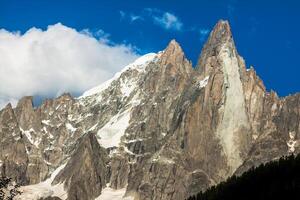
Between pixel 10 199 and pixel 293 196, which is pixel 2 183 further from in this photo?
pixel 293 196

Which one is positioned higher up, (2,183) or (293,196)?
(293,196)

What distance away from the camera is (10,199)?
11375 centimetres

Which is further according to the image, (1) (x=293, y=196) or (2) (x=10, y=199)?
(1) (x=293, y=196)

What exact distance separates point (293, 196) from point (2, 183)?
95878 mm

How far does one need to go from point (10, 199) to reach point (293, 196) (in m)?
95.6

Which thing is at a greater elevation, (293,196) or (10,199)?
(293,196)

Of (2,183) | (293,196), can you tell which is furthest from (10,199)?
(293,196)

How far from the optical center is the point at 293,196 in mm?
Result: 195625

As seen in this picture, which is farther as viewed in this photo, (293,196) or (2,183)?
(293,196)

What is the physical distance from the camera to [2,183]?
375 feet

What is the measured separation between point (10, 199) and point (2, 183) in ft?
7.55
